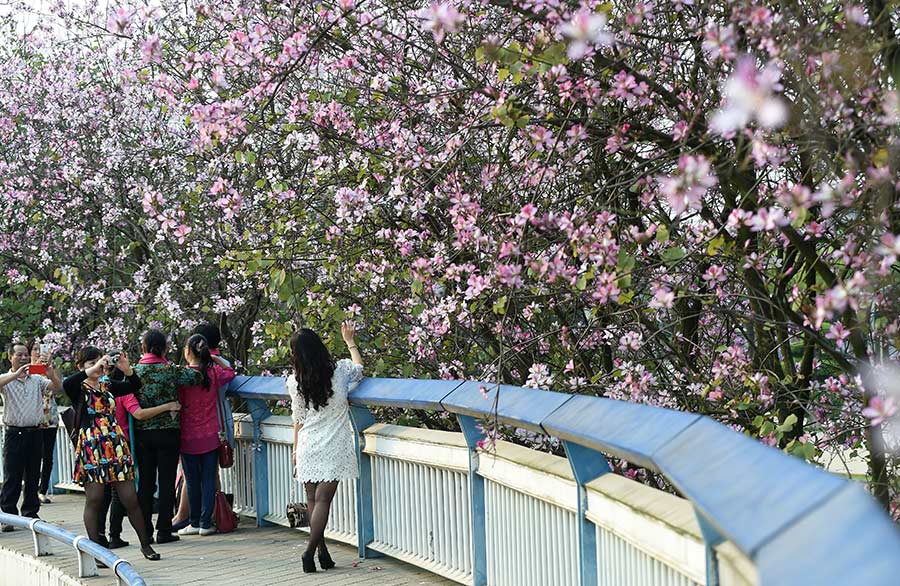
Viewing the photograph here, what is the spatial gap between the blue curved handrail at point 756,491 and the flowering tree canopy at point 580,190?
550mm

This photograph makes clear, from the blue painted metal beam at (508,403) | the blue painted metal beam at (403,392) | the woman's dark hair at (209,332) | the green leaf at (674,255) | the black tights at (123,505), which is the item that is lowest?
the black tights at (123,505)

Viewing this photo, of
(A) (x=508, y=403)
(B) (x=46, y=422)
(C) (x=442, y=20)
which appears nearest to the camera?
(C) (x=442, y=20)

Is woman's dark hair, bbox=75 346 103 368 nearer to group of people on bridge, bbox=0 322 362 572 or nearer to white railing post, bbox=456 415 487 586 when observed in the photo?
group of people on bridge, bbox=0 322 362 572

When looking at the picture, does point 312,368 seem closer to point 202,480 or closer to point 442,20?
point 202,480

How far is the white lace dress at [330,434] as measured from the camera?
Result: 8328mm

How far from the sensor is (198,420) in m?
10.2

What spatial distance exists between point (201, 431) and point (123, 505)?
39.8 inches

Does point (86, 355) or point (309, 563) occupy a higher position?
point (86, 355)

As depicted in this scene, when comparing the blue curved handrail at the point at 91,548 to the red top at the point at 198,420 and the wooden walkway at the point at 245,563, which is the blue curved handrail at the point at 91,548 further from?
Result: the red top at the point at 198,420

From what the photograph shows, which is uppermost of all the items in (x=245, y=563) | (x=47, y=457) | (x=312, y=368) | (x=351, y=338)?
(x=351, y=338)

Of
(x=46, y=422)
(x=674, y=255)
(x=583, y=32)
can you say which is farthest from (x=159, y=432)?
(x=583, y=32)

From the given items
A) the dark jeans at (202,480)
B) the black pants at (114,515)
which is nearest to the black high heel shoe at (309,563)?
the black pants at (114,515)

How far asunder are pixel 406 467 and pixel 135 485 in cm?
237

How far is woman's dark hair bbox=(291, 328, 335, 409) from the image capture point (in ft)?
27.2
